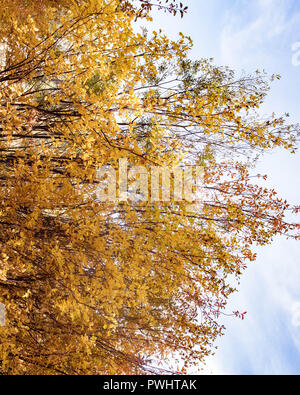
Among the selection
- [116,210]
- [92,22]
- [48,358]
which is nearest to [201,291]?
[116,210]

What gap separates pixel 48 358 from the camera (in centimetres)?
412

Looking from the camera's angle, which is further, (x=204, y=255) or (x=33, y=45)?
(x=204, y=255)

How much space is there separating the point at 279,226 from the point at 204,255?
7.24 ft

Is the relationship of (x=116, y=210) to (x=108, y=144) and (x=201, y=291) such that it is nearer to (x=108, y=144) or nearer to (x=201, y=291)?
(x=108, y=144)

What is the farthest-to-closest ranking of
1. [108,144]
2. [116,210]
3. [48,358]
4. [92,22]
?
[116,210], [48,358], [108,144], [92,22]

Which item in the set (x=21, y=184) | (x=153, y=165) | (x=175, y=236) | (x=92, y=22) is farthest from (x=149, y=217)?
(x=92, y=22)

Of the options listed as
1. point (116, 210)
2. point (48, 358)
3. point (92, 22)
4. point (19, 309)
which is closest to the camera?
point (92, 22)

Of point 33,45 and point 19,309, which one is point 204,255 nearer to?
point 19,309

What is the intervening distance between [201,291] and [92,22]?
569 centimetres

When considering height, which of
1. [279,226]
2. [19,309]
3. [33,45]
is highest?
[33,45]

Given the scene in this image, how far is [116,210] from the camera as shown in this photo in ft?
17.0

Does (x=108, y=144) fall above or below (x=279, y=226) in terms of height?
above

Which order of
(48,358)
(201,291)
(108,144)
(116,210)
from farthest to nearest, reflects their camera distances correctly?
(201,291), (116,210), (48,358), (108,144)
